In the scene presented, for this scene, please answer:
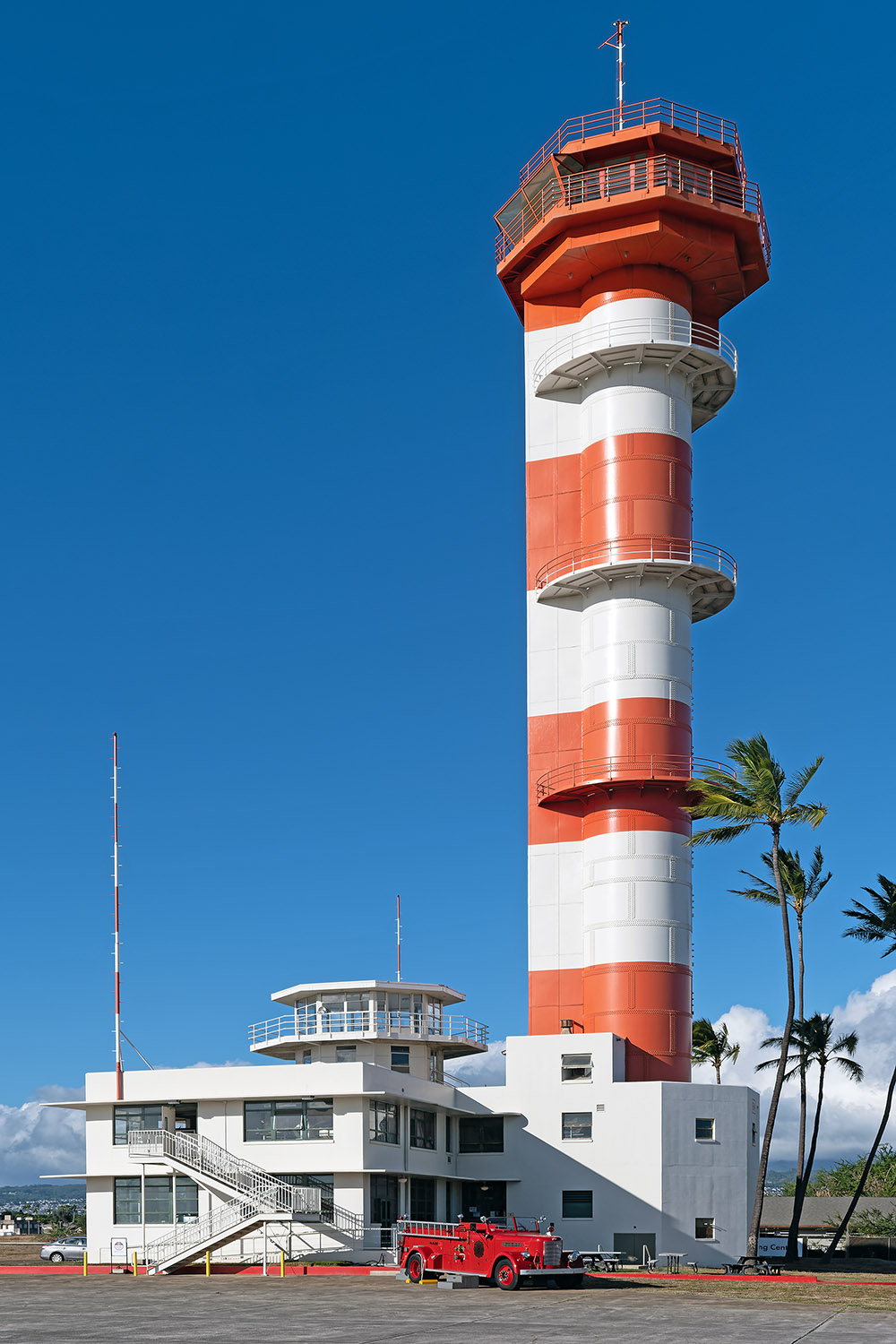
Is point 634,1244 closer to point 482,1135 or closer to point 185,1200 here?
point 482,1135

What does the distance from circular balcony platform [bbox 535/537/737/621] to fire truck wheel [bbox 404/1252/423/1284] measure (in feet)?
84.7

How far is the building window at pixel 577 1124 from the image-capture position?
53.7m

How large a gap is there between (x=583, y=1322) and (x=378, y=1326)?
4069 millimetres

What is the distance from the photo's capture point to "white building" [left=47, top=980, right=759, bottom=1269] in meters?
47.7

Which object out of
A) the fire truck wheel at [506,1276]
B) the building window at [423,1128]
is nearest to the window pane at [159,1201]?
the building window at [423,1128]

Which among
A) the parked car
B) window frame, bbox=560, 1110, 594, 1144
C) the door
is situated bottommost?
the parked car

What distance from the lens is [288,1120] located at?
4884cm

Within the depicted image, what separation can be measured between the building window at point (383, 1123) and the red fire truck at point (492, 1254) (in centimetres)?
663

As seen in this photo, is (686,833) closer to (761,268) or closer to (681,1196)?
(681,1196)

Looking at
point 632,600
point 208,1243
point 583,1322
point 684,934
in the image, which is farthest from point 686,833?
point 583,1322

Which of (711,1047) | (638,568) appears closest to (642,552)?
(638,568)

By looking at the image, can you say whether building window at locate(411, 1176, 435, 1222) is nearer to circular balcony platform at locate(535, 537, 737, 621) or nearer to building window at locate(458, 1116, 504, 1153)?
building window at locate(458, 1116, 504, 1153)

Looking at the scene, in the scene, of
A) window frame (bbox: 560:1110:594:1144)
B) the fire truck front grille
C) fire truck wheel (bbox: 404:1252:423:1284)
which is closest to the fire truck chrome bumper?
the fire truck front grille

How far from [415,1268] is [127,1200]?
1328 cm
